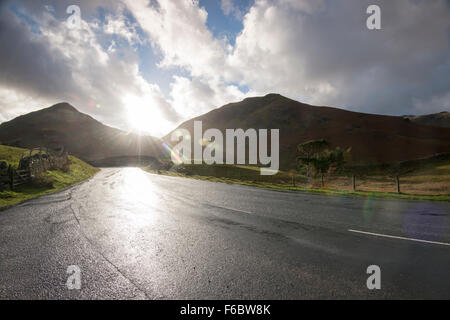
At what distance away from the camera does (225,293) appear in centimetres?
290

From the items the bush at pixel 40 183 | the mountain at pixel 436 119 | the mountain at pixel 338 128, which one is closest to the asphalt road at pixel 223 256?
the bush at pixel 40 183

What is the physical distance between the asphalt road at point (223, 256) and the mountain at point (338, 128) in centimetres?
5390

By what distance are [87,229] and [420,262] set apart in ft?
28.3

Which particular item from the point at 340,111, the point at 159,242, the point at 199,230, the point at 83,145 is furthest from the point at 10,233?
the point at 83,145

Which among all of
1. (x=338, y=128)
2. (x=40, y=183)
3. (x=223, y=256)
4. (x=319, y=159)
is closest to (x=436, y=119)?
(x=338, y=128)

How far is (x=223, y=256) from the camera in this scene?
416 centimetres

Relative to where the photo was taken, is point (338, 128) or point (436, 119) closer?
point (338, 128)

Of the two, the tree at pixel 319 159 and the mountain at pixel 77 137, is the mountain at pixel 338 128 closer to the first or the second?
the tree at pixel 319 159

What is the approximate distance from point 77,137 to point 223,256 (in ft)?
507

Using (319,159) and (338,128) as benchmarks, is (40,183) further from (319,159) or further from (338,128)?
(338,128)

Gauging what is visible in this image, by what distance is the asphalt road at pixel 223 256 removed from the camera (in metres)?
2.98

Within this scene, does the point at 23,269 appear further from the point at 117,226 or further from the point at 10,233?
the point at 10,233

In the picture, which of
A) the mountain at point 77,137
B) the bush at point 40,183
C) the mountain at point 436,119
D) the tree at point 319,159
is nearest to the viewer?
the bush at point 40,183


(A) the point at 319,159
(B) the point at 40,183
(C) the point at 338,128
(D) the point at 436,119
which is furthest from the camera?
(D) the point at 436,119
